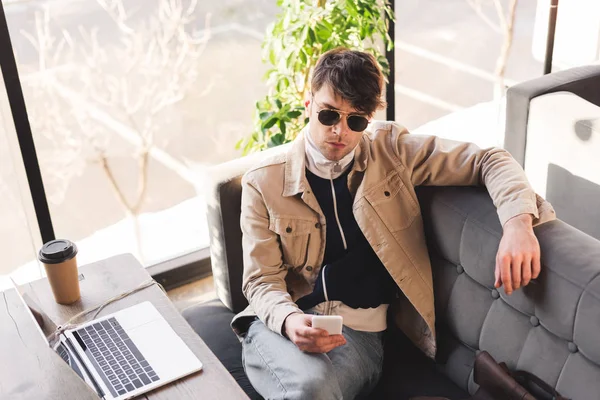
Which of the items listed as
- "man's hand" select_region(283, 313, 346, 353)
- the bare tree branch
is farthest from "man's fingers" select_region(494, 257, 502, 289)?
the bare tree branch

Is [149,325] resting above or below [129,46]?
below

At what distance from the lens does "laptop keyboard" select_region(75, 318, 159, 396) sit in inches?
58.8

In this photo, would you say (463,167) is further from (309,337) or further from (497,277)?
(309,337)

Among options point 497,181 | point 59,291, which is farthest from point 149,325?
point 497,181

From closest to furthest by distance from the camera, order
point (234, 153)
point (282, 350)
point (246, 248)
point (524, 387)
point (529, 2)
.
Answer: point (524, 387), point (282, 350), point (246, 248), point (234, 153), point (529, 2)

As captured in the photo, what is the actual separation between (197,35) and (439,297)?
4.86 feet

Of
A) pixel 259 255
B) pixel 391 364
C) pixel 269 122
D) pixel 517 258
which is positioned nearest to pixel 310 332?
pixel 259 255

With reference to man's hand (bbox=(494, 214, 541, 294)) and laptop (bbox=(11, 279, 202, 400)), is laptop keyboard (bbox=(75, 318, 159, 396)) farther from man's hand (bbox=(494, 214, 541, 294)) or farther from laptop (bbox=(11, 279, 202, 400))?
man's hand (bbox=(494, 214, 541, 294))

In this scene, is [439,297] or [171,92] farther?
[171,92]

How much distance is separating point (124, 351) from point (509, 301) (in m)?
0.92

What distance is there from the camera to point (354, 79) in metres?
1.79

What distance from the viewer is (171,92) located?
2791 millimetres

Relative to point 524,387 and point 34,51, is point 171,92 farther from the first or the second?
point 524,387

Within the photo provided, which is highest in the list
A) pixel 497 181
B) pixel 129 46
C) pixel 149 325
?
pixel 129 46
